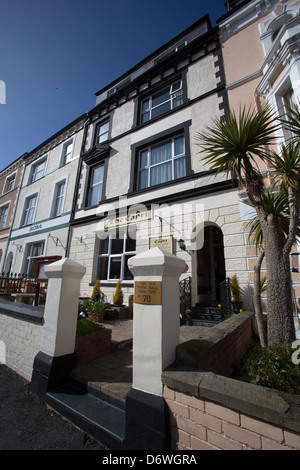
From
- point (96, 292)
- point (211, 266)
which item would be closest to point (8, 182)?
point (96, 292)

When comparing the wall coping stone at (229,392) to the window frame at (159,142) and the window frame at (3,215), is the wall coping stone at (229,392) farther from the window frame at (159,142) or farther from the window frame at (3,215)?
the window frame at (3,215)

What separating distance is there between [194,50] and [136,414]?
13020 millimetres

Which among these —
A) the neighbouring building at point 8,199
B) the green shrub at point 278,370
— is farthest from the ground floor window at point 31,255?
the green shrub at point 278,370

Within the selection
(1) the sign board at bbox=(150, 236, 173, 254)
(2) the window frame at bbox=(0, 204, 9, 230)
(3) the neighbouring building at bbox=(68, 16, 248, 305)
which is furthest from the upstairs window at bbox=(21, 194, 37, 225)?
(1) the sign board at bbox=(150, 236, 173, 254)

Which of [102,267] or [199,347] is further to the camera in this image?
[102,267]

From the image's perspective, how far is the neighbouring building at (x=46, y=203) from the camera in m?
11.9

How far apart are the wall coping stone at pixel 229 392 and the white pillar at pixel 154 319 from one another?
0.50 ft

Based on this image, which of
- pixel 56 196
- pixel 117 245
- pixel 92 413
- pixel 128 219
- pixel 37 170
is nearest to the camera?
pixel 92 413

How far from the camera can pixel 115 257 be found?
373 inches

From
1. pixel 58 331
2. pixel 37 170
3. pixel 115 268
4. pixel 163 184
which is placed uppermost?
pixel 37 170

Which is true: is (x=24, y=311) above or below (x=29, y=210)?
below

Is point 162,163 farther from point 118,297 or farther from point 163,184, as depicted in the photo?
point 118,297

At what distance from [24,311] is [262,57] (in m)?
11.0

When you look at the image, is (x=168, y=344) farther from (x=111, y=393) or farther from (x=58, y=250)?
(x=58, y=250)
